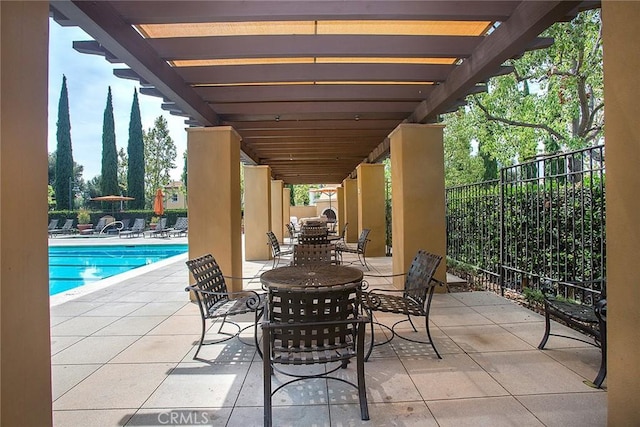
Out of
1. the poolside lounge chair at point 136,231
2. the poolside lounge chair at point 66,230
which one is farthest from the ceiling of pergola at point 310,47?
the poolside lounge chair at point 66,230

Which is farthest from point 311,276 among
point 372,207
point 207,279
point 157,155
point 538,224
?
point 157,155

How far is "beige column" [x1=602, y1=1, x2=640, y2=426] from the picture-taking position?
59.0 inches

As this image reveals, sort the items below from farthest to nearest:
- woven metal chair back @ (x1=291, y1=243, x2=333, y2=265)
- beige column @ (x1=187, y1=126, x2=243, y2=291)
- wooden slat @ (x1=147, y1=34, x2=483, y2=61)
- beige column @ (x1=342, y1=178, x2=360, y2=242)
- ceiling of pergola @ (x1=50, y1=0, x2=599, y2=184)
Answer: beige column @ (x1=342, y1=178, x2=360, y2=242)
beige column @ (x1=187, y1=126, x2=243, y2=291)
woven metal chair back @ (x1=291, y1=243, x2=333, y2=265)
wooden slat @ (x1=147, y1=34, x2=483, y2=61)
ceiling of pergola @ (x1=50, y1=0, x2=599, y2=184)

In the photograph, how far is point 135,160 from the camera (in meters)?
26.7

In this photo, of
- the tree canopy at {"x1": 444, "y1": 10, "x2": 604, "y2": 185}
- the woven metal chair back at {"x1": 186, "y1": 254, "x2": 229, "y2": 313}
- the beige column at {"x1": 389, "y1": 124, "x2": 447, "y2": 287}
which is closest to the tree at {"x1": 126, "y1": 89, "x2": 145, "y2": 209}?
the tree canopy at {"x1": 444, "y1": 10, "x2": 604, "y2": 185}

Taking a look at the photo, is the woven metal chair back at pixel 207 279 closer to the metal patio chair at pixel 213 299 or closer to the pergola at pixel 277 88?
the metal patio chair at pixel 213 299

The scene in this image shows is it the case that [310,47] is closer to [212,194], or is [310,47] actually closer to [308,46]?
[308,46]

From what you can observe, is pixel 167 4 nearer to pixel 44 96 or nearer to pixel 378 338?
pixel 44 96

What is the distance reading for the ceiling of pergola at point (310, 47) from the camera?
2.66 meters

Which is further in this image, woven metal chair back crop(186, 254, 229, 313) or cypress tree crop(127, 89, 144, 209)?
cypress tree crop(127, 89, 144, 209)

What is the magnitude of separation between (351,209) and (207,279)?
10095 mm

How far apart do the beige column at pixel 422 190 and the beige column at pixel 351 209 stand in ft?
23.3

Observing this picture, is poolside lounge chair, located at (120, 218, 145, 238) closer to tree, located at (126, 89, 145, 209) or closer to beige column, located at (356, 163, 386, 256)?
tree, located at (126, 89, 145, 209)

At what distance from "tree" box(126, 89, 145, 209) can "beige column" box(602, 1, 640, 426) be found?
95.5ft
